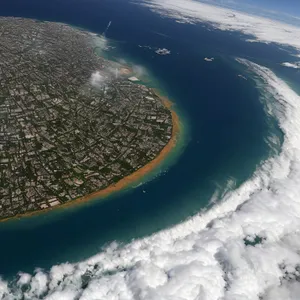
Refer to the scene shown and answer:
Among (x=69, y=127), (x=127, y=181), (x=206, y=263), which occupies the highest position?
(x=69, y=127)

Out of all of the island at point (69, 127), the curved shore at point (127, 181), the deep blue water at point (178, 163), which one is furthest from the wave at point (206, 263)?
the island at point (69, 127)

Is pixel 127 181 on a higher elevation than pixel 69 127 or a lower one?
lower

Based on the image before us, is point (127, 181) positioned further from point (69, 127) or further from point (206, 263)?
point (206, 263)

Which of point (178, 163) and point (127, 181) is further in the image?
point (178, 163)

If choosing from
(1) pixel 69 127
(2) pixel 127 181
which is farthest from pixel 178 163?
(1) pixel 69 127

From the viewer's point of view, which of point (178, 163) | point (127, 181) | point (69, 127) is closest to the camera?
point (127, 181)

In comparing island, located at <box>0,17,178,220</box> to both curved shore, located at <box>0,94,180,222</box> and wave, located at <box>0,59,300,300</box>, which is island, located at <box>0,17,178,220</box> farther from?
wave, located at <box>0,59,300,300</box>

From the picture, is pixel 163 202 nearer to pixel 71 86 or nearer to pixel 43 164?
pixel 43 164
